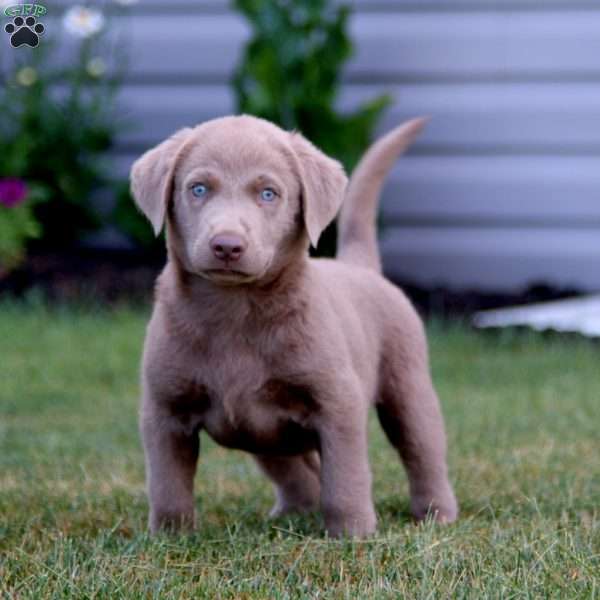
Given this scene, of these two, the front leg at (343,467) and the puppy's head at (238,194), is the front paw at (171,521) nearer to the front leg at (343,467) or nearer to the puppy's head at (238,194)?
the front leg at (343,467)

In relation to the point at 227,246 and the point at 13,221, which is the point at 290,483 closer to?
the point at 227,246

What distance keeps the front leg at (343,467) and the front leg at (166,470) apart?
35cm

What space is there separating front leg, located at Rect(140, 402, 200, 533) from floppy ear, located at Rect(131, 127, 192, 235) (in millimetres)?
482

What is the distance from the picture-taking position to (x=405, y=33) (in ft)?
29.2

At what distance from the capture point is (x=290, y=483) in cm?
380

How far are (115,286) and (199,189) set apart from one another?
16.7 ft

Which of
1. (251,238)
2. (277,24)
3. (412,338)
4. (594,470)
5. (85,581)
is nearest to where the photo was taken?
(85,581)

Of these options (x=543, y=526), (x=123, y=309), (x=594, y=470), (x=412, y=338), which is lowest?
(x=123, y=309)

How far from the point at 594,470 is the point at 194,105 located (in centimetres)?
555

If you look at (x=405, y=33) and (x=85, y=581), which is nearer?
(x=85, y=581)

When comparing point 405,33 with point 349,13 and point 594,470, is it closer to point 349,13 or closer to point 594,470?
point 349,13

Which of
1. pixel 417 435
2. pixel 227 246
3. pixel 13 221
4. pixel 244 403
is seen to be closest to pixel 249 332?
pixel 244 403

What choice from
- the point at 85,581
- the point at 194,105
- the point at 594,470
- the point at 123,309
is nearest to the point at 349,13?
the point at 194,105

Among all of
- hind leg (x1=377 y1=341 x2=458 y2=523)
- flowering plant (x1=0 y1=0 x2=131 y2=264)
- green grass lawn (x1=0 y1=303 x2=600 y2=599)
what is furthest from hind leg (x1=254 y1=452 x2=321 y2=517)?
flowering plant (x1=0 y1=0 x2=131 y2=264)
